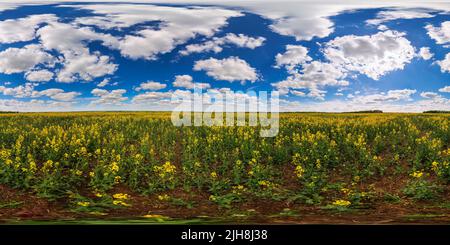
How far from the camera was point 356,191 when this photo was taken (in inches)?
307

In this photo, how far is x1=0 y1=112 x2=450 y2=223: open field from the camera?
6.38 meters

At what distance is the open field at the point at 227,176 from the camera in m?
6.38

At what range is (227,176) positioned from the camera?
9.03 m

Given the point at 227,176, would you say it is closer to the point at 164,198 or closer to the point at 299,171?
the point at 299,171

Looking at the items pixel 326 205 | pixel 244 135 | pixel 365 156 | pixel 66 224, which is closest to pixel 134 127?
pixel 244 135

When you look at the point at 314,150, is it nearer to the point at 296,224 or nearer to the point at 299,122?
the point at 299,122

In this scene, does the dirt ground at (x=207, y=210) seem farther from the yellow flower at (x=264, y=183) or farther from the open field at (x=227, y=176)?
the yellow flower at (x=264, y=183)

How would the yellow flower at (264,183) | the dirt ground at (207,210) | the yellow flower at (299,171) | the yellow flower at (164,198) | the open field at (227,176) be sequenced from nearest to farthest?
the dirt ground at (207,210) → the open field at (227,176) → the yellow flower at (164,198) → the yellow flower at (264,183) → the yellow flower at (299,171)

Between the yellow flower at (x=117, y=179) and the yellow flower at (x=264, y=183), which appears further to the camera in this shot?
the yellow flower at (x=117, y=179)

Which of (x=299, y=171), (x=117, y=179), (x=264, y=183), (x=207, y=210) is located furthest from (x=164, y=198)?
(x=299, y=171)

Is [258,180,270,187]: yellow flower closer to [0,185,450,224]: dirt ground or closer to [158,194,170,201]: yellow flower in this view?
[0,185,450,224]: dirt ground

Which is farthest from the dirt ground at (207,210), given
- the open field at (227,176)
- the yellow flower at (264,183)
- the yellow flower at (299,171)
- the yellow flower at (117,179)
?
the yellow flower at (299,171)

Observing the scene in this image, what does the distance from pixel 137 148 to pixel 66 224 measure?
600 centimetres

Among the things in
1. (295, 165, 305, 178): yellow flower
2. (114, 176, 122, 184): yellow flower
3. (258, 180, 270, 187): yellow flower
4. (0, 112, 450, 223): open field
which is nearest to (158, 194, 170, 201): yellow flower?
(0, 112, 450, 223): open field
